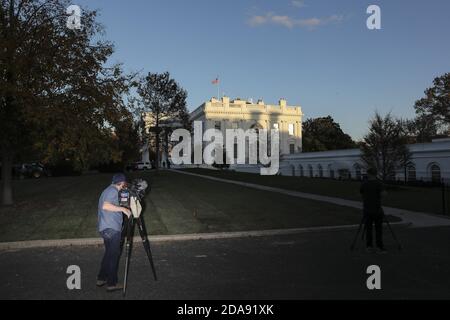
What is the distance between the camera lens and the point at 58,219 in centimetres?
1506

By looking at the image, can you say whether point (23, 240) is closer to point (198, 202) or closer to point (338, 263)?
point (338, 263)

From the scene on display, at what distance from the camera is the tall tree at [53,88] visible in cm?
1694

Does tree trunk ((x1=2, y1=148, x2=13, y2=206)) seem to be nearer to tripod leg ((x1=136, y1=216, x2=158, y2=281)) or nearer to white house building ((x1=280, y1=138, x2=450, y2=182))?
tripod leg ((x1=136, y1=216, x2=158, y2=281))

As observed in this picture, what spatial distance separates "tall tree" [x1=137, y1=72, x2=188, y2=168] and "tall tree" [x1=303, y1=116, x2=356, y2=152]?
3063 inches

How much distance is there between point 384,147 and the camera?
33.7 meters

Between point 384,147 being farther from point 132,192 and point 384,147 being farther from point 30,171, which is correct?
point 30,171

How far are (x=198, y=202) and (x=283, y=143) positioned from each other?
97867mm

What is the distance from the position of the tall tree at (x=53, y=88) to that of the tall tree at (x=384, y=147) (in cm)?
2048

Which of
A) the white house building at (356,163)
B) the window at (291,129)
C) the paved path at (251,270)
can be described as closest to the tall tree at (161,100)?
the white house building at (356,163)

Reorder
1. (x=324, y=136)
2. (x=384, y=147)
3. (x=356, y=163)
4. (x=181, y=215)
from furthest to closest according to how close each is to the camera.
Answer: (x=324, y=136) < (x=356, y=163) < (x=384, y=147) < (x=181, y=215)

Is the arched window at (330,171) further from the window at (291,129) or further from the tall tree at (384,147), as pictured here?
the window at (291,129)

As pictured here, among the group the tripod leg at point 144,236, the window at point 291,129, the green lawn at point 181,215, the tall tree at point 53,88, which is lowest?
the green lawn at point 181,215

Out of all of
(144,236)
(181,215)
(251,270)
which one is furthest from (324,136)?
(144,236)

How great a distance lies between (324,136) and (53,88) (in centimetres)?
11068
